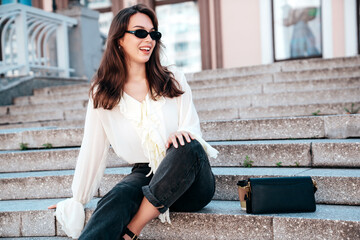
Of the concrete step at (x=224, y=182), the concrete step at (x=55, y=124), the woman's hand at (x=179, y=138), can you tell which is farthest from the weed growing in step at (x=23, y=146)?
the woman's hand at (x=179, y=138)

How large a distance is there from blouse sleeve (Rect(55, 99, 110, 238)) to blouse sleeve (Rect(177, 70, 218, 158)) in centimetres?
52

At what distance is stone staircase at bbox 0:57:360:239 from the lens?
2395mm

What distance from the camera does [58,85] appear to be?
663cm

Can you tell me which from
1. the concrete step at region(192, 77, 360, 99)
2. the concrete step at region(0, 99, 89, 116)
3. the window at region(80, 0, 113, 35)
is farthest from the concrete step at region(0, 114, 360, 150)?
the window at region(80, 0, 113, 35)

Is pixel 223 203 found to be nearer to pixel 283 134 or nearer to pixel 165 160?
pixel 165 160

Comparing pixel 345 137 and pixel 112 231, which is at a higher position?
pixel 345 137

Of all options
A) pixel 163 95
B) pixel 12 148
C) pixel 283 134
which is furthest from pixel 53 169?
pixel 283 134

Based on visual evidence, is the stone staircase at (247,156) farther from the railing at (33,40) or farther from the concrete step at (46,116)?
the railing at (33,40)

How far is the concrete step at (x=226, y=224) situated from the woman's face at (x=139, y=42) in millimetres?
1036

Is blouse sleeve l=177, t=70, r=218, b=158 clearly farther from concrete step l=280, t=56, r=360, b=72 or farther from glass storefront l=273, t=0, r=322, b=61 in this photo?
glass storefront l=273, t=0, r=322, b=61

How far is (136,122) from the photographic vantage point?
8.36 feet

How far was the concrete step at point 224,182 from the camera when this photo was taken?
2533 mm

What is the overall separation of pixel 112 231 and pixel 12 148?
2.22m

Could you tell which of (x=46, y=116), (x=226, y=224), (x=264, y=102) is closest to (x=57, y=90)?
(x=46, y=116)
